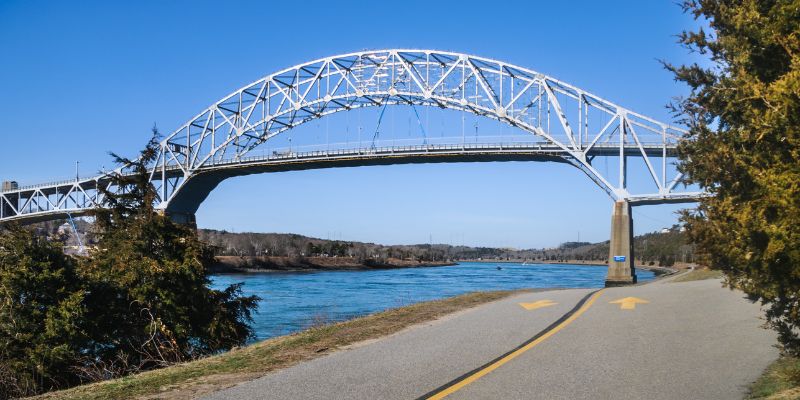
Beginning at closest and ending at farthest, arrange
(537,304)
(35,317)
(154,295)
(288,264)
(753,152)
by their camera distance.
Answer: (753,152), (35,317), (537,304), (154,295), (288,264)

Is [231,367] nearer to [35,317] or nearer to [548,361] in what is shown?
[548,361]

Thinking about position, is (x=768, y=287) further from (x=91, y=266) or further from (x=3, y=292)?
(x=91, y=266)

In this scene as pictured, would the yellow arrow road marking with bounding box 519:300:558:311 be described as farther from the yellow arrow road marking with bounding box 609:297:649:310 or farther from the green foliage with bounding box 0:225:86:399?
the green foliage with bounding box 0:225:86:399

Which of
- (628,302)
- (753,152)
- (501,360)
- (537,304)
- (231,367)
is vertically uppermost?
(753,152)

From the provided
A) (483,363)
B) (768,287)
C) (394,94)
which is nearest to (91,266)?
(483,363)

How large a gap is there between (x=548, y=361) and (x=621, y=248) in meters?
50.7

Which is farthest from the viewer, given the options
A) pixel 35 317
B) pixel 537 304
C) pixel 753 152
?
pixel 537 304

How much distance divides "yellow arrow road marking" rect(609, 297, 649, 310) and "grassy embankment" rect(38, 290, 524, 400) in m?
4.55

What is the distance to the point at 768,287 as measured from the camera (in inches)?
272

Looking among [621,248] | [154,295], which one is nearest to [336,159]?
[621,248]

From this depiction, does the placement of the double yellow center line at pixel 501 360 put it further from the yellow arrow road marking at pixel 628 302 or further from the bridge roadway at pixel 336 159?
the bridge roadway at pixel 336 159

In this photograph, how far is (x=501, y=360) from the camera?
9297 mm

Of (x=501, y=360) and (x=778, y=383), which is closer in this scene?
(x=778, y=383)

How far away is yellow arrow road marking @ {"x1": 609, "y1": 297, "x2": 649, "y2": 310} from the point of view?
16011mm
